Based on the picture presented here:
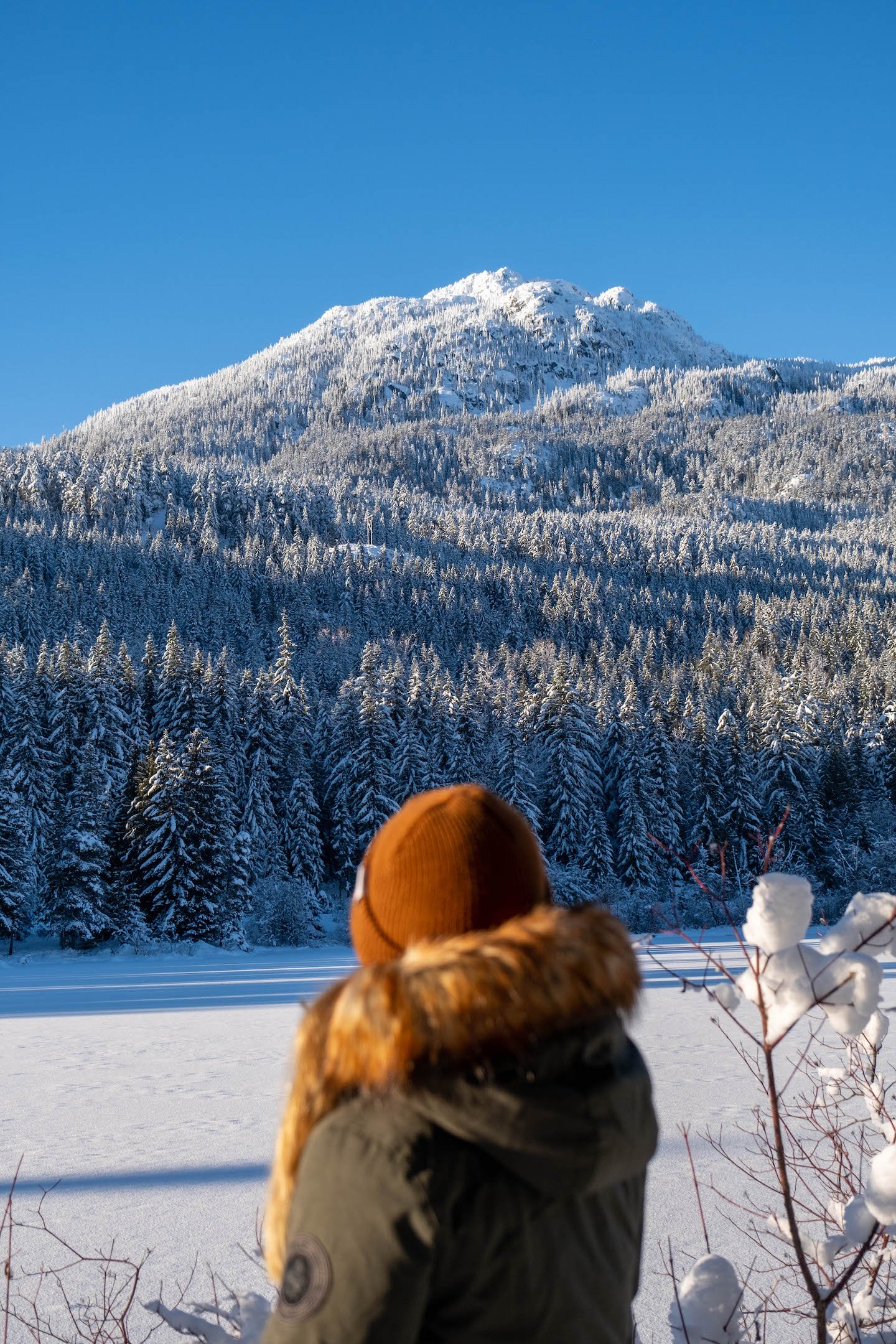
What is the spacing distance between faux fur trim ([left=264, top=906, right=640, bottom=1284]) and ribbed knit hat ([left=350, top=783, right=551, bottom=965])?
7 centimetres

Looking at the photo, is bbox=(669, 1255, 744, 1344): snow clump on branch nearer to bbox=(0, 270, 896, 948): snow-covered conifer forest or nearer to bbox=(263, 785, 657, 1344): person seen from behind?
bbox=(263, 785, 657, 1344): person seen from behind

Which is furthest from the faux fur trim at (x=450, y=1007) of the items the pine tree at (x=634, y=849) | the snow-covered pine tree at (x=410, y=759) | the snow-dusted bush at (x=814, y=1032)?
the pine tree at (x=634, y=849)

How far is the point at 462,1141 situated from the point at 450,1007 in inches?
8.7

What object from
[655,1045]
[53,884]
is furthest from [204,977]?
[655,1045]

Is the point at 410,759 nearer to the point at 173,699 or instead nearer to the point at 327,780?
the point at 327,780

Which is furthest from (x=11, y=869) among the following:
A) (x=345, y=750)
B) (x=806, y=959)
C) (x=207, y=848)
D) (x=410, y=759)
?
(x=806, y=959)

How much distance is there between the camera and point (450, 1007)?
1303 mm

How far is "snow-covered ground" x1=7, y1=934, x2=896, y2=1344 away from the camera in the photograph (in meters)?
5.12

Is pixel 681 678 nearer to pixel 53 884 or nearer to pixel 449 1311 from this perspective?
pixel 53 884

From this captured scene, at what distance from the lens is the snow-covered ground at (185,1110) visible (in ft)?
16.8

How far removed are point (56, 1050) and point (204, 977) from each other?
10.9m

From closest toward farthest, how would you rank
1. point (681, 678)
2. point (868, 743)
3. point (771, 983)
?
1. point (771, 983)
2. point (868, 743)
3. point (681, 678)

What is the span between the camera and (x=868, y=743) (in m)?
54.1

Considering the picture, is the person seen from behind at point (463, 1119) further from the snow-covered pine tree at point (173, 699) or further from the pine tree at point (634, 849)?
the snow-covered pine tree at point (173, 699)
